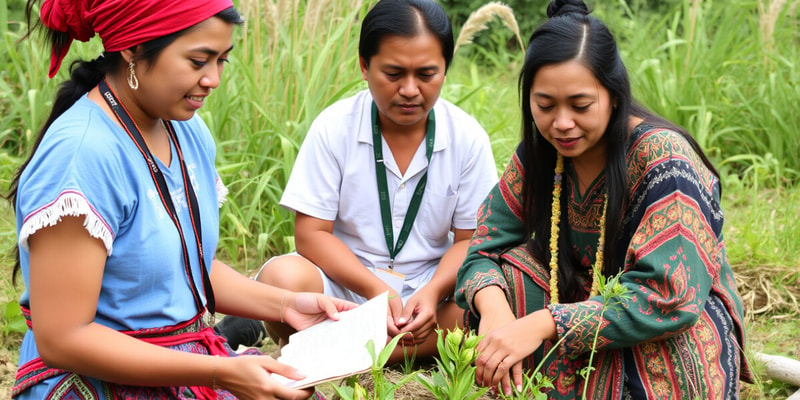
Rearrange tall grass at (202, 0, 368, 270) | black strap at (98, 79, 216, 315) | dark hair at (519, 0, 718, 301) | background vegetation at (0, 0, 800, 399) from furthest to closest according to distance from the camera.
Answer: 1. tall grass at (202, 0, 368, 270)
2. background vegetation at (0, 0, 800, 399)
3. dark hair at (519, 0, 718, 301)
4. black strap at (98, 79, 216, 315)

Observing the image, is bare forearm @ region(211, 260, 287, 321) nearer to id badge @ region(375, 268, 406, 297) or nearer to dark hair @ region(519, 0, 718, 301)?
id badge @ region(375, 268, 406, 297)

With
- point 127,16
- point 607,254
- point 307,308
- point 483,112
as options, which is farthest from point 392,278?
A: point 483,112

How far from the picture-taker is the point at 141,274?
2.00 meters

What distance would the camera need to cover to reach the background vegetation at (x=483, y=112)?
365 centimetres

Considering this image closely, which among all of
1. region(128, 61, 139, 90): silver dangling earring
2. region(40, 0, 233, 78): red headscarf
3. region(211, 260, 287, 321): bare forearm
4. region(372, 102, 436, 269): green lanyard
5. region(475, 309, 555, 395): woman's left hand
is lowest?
region(475, 309, 555, 395): woman's left hand

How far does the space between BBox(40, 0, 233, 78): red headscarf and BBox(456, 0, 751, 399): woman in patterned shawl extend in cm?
95

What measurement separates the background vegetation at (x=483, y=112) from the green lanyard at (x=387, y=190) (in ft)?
3.09

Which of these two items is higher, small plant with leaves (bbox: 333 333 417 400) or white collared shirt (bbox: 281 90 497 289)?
white collared shirt (bbox: 281 90 497 289)

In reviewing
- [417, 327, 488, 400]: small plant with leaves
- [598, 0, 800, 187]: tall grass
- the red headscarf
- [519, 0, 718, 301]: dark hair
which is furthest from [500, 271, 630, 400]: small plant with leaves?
[598, 0, 800, 187]: tall grass

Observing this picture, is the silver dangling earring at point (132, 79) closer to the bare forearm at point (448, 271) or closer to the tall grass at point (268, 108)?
the bare forearm at point (448, 271)


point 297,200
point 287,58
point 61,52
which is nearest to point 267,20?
point 287,58

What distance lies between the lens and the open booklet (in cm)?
197

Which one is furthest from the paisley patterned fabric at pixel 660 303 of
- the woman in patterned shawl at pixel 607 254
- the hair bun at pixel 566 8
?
the hair bun at pixel 566 8

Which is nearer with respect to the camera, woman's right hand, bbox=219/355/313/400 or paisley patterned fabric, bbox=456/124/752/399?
woman's right hand, bbox=219/355/313/400
